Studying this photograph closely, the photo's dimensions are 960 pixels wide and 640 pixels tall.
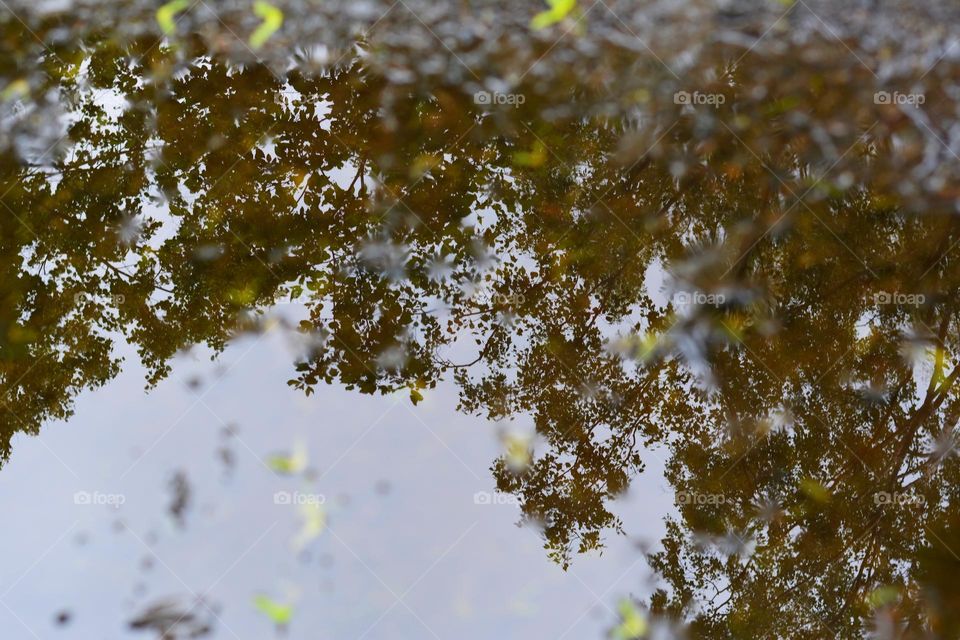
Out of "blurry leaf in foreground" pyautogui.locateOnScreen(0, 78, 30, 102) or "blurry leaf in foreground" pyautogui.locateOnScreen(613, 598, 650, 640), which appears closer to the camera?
"blurry leaf in foreground" pyautogui.locateOnScreen(613, 598, 650, 640)

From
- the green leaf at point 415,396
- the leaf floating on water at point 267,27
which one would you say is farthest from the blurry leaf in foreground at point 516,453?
the leaf floating on water at point 267,27

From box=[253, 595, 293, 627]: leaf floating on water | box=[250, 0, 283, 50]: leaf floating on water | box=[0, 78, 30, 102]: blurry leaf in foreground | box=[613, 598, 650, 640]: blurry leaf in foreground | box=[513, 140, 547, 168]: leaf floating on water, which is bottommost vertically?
box=[253, 595, 293, 627]: leaf floating on water

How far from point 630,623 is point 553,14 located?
3.42 metres

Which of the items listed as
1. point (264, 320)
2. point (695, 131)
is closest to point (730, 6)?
point (695, 131)

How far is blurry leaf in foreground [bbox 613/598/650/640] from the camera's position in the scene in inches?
141

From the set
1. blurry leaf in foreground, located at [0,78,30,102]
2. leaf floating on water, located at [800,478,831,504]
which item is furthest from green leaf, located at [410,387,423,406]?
blurry leaf in foreground, located at [0,78,30,102]

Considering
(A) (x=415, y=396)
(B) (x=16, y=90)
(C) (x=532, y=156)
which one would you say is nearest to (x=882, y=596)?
(A) (x=415, y=396)

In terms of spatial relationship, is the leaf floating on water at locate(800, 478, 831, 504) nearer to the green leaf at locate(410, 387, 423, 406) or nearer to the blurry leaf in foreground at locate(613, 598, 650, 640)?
the blurry leaf in foreground at locate(613, 598, 650, 640)

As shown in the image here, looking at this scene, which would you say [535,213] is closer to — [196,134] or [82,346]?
[196,134]

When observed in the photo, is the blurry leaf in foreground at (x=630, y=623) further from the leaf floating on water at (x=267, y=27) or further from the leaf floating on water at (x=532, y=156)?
the leaf floating on water at (x=267, y=27)

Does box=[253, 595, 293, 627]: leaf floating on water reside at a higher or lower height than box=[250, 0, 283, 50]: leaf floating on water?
lower

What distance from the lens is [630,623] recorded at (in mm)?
3588

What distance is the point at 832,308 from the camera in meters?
3.72

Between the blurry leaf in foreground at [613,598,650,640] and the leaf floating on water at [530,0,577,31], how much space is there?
3255 millimetres
